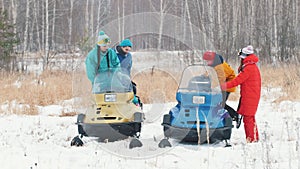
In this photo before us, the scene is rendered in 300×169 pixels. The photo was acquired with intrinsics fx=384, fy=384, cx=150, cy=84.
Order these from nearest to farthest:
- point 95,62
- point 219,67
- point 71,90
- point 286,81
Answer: point 95,62
point 219,67
point 71,90
point 286,81

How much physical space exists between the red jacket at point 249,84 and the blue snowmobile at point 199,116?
318 millimetres

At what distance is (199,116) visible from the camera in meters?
5.15

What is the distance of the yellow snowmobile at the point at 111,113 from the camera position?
202 inches

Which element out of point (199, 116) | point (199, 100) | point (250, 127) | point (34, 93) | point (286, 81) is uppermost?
point (286, 81)

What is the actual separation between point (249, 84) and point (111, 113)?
6.69ft

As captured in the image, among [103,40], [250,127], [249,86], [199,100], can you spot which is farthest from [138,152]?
[249,86]

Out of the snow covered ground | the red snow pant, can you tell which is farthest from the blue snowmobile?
the red snow pant

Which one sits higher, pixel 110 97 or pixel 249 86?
pixel 249 86

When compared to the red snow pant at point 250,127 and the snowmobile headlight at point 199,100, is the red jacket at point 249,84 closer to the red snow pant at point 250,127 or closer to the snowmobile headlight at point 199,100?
the red snow pant at point 250,127

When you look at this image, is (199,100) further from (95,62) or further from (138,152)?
(95,62)

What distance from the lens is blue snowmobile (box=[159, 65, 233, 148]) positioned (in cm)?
512


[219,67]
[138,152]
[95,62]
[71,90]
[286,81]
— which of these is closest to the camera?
[138,152]

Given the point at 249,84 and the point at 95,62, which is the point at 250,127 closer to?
the point at 249,84

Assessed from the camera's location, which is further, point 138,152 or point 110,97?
A: point 110,97
